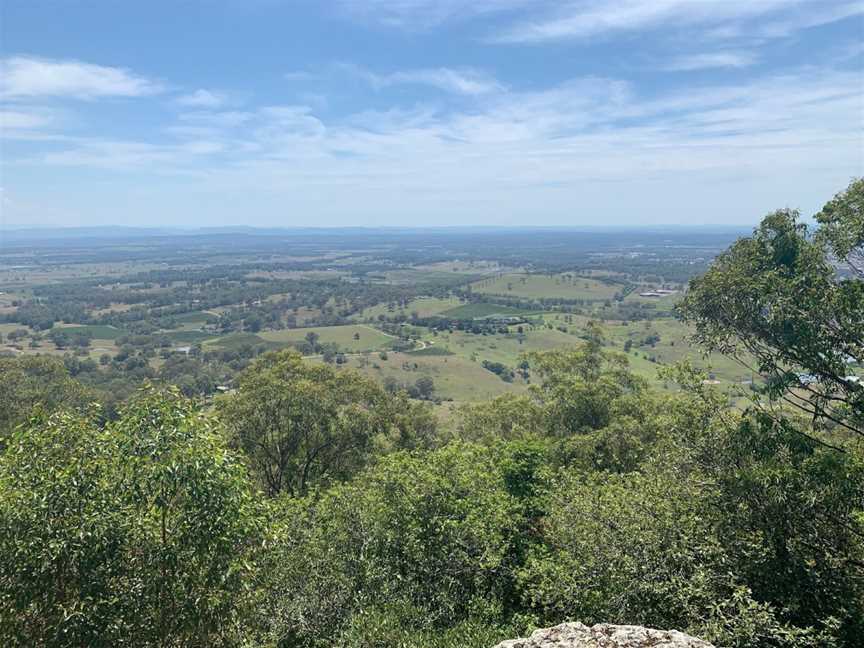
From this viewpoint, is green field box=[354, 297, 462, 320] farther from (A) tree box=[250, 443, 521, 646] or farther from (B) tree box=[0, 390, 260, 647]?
(B) tree box=[0, 390, 260, 647]

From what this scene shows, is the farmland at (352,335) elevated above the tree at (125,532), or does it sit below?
below

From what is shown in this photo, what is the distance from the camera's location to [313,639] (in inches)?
527

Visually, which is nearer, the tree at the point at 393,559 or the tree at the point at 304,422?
the tree at the point at 393,559

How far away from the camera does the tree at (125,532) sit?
963 cm

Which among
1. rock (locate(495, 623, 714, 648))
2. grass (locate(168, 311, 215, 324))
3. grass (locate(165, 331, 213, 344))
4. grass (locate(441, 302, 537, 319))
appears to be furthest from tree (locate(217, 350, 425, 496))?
grass (locate(168, 311, 215, 324))

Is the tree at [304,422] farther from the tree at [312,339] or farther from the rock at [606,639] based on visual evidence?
the tree at [312,339]

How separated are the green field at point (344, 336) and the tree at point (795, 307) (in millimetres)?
111446

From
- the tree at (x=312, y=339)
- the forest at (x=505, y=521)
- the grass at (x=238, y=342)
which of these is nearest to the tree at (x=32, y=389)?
the forest at (x=505, y=521)

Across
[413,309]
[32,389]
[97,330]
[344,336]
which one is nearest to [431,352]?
[344,336]

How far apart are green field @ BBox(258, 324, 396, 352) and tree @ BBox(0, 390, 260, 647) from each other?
113789 mm

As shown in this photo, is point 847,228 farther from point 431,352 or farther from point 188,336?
point 188,336

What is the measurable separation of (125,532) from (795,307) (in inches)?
661

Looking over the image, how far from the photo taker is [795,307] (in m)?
14.0

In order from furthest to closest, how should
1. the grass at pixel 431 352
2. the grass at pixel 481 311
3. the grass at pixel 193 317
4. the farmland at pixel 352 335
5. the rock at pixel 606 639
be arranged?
the grass at pixel 481 311 → the grass at pixel 193 317 → the grass at pixel 431 352 → the farmland at pixel 352 335 → the rock at pixel 606 639
